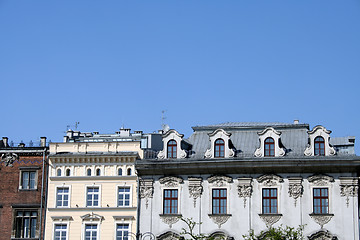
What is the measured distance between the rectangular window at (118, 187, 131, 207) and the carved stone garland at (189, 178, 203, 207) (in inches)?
186

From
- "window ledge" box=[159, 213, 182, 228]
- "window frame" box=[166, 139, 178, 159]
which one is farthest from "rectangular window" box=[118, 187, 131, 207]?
"window frame" box=[166, 139, 178, 159]

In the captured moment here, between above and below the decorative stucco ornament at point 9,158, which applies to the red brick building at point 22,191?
below

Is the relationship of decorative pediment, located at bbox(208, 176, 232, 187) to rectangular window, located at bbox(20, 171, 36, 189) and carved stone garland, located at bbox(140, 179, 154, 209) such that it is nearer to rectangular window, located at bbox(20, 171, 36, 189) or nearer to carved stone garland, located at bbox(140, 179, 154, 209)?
carved stone garland, located at bbox(140, 179, 154, 209)

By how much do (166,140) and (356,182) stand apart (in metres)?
14.3

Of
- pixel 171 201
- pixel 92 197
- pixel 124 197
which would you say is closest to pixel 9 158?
pixel 92 197

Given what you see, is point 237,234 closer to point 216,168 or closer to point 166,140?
point 216,168

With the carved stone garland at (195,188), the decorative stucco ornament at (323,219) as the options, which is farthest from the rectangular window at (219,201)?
the decorative stucco ornament at (323,219)

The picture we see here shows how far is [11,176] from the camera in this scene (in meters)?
57.9

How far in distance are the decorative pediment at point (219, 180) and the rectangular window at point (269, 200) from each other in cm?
273

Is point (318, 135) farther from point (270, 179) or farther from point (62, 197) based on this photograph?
point (62, 197)

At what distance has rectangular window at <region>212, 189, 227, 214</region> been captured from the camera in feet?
178

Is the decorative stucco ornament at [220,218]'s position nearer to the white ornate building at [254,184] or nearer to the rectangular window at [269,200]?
the white ornate building at [254,184]

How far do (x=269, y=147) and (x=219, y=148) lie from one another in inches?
146

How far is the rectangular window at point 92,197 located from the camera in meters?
56.1
